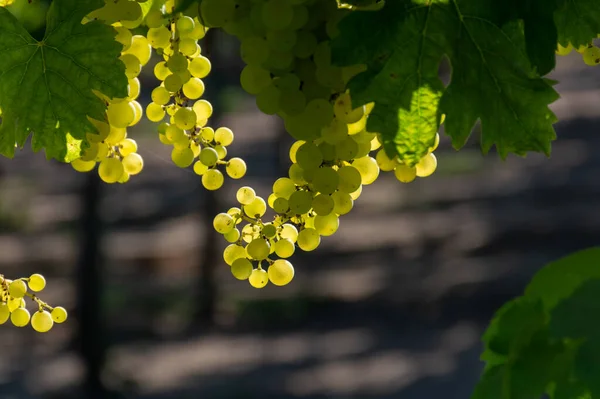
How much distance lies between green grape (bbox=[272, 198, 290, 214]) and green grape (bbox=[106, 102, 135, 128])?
0.54 ft

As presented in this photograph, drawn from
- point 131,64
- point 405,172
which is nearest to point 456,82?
point 405,172

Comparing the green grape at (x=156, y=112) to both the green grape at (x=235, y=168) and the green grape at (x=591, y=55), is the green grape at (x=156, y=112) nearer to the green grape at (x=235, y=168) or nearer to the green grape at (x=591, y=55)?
the green grape at (x=235, y=168)

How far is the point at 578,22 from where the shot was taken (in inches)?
29.0

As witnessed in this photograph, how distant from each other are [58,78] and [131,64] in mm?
67

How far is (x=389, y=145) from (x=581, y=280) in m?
0.19

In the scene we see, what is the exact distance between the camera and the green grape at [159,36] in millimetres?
758

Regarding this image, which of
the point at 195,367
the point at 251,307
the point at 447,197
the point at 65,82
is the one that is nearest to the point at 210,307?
the point at 251,307

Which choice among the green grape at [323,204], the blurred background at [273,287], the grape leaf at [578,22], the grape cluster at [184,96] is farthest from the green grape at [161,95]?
the blurred background at [273,287]

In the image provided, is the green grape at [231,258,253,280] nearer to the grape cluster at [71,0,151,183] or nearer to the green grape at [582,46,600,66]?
the grape cluster at [71,0,151,183]

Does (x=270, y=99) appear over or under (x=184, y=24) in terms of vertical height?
under

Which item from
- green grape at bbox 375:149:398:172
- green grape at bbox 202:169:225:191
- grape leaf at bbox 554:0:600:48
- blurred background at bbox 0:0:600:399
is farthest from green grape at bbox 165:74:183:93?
blurred background at bbox 0:0:600:399

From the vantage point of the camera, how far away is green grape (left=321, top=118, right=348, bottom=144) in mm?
654

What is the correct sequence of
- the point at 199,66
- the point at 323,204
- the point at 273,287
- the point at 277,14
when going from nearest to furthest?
the point at 277,14
the point at 323,204
the point at 199,66
the point at 273,287

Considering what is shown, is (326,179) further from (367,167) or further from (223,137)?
(223,137)
